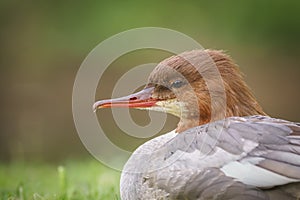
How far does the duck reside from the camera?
356cm

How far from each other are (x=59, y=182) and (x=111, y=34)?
24.2ft

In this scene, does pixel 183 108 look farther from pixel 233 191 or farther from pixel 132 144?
pixel 132 144

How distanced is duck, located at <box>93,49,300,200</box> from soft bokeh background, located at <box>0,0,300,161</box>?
6.16 metres

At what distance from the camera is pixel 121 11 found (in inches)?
494

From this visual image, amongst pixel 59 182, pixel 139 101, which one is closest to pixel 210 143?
pixel 139 101

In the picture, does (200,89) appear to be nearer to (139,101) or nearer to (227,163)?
(139,101)

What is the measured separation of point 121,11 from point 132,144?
4425mm

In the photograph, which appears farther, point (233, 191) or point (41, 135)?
point (41, 135)

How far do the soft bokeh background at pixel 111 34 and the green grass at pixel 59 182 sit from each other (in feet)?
13.6

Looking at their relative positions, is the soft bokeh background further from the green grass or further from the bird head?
the bird head

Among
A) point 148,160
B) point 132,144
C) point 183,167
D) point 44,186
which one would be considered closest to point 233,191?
point 183,167

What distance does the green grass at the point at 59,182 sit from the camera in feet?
14.9

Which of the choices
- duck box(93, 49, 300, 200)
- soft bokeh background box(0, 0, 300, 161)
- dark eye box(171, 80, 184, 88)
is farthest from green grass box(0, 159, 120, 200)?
soft bokeh background box(0, 0, 300, 161)

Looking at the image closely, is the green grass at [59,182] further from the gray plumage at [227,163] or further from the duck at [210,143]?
the gray plumage at [227,163]
